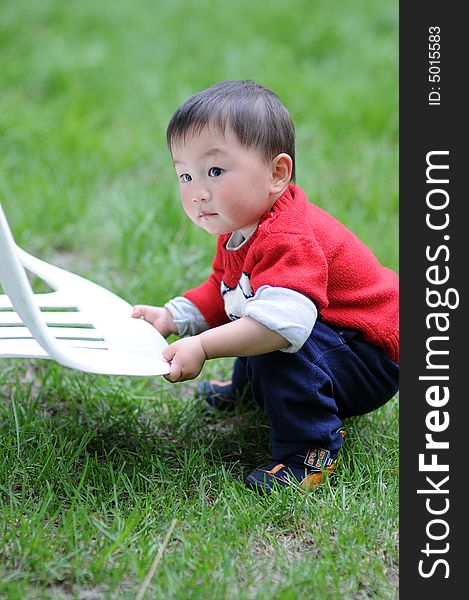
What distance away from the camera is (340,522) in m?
1.59

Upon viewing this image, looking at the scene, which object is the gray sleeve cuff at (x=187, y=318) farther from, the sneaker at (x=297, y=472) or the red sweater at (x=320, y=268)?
the sneaker at (x=297, y=472)

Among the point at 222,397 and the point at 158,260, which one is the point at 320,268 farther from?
the point at 158,260

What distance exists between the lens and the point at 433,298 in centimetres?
181

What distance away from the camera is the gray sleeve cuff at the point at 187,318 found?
196cm

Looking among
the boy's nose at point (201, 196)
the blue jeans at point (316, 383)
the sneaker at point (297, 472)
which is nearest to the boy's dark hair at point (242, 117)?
the boy's nose at point (201, 196)

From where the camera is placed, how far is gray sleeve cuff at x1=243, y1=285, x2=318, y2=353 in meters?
1.61

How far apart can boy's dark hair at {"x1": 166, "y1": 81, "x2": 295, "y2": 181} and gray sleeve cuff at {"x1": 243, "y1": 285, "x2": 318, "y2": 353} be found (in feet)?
0.92

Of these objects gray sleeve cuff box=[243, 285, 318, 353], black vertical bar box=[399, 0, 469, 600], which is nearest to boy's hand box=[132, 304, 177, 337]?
gray sleeve cuff box=[243, 285, 318, 353]

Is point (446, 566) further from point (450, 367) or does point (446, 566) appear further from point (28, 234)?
point (28, 234)

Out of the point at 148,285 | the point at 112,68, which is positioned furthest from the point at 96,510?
the point at 112,68

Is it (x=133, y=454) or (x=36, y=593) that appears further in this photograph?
(x=133, y=454)

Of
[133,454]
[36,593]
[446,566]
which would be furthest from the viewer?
[133,454]

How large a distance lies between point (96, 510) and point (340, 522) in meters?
0.46

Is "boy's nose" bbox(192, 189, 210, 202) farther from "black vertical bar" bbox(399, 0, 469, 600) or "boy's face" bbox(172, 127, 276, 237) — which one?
"black vertical bar" bbox(399, 0, 469, 600)
